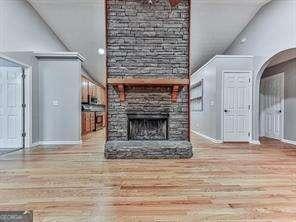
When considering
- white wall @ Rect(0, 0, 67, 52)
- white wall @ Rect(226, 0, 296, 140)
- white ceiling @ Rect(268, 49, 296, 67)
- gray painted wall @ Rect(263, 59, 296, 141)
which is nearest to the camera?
white wall @ Rect(0, 0, 67, 52)

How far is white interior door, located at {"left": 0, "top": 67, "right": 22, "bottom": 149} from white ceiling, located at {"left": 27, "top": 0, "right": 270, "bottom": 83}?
208 cm

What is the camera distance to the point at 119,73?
555 cm

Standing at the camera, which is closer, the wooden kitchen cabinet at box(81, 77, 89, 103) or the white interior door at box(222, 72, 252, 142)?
the white interior door at box(222, 72, 252, 142)

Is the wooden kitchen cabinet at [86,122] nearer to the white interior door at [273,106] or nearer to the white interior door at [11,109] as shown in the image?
the white interior door at [11,109]

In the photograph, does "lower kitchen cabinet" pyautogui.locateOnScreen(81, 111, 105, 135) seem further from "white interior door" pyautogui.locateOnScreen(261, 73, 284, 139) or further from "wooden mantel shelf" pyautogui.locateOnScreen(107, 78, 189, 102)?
"white interior door" pyautogui.locateOnScreen(261, 73, 284, 139)

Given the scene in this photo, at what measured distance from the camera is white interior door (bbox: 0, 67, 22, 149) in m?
6.48

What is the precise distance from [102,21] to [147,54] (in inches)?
122

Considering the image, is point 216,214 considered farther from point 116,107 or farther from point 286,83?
point 286,83

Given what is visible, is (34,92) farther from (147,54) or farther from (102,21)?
(147,54)

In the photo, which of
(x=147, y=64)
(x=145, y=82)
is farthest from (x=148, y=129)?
(x=147, y=64)

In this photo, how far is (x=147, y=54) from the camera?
5.58 m

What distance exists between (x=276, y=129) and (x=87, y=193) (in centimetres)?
716

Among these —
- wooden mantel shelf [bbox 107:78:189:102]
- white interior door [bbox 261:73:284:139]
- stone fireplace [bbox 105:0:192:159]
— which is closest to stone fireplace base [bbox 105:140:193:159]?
stone fireplace [bbox 105:0:192:159]

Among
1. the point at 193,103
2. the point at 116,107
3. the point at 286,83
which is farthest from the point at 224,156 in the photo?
the point at 193,103
